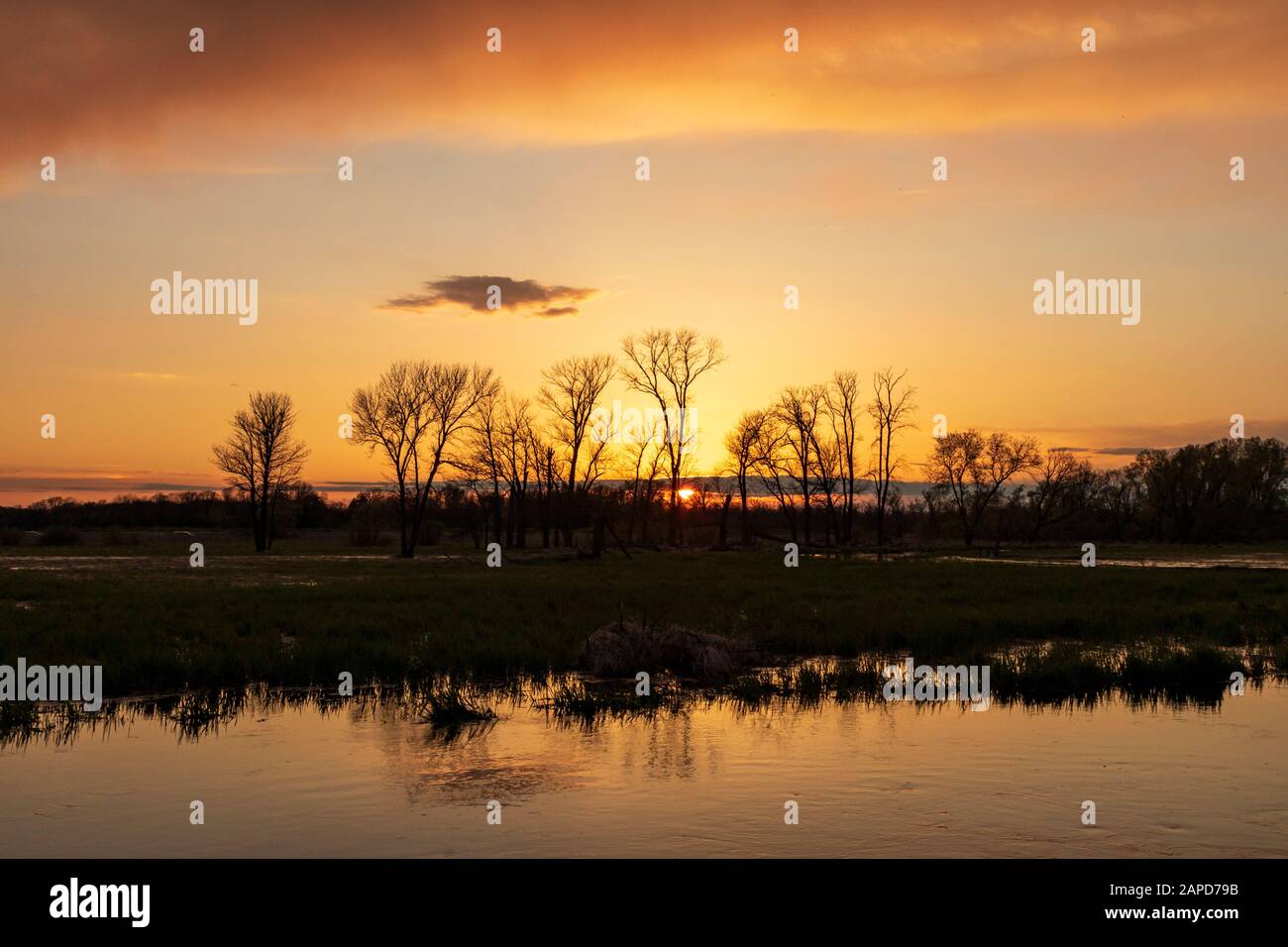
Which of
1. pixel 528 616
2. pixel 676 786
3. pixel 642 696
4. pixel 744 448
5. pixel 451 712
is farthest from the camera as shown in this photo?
pixel 744 448

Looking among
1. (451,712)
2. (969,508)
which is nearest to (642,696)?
(451,712)

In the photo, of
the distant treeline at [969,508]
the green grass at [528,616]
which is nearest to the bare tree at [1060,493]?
the distant treeline at [969,508]

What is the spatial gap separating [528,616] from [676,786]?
1528 centimetres

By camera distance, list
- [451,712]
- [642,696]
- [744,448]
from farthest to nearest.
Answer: [744,448] < [642,696] < [451,712]

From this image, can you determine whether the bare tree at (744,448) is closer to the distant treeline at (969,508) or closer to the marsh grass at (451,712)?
the distant treeline at (969,508)

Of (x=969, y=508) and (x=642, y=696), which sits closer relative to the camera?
(x=642, y=696)

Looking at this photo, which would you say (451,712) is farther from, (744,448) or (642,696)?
(744,448)

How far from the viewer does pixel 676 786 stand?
1191cm

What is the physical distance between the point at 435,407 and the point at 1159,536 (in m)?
79.0

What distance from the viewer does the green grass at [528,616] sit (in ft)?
64.8

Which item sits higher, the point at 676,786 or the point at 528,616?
the point at 528,616

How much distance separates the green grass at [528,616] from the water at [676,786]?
12.5 ft
